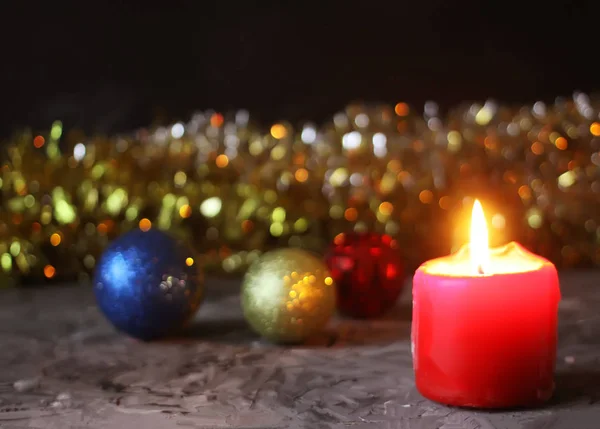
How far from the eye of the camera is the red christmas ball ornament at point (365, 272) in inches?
40.6

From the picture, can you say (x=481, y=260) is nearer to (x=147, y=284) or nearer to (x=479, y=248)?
(x=479, y=248)

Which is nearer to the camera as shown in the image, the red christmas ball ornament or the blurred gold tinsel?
the red christmas ball ornament

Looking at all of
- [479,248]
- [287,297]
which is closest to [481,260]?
[479,248]

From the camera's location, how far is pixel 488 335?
64cm

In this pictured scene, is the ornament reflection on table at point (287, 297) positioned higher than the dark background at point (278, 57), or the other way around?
the dark background at point (278, 57)

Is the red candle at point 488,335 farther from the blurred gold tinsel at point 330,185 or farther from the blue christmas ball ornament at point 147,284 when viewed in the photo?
the blurred gold tinsel at point 330,185

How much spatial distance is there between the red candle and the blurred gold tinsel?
0.70 metres

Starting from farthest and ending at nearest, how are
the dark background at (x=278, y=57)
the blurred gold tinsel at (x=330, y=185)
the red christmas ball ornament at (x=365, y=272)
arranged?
the dark background at (x=278, y=57), the blurred gold tinsel at (x=330, y=185), the red christmas ball ornament at (x=365, y=272)

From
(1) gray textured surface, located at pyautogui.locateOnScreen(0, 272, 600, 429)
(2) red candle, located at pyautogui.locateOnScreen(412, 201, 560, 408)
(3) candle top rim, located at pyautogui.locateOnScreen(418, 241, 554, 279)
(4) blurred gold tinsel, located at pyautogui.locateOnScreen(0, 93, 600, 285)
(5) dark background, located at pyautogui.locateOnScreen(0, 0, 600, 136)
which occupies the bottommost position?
(1) gray textured surface, located at pyautogui.locateOnScreen(0, 272, 600, 429)

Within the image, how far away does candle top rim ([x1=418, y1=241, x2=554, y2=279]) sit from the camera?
0.68 meters

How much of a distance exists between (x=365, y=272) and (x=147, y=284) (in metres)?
0.32

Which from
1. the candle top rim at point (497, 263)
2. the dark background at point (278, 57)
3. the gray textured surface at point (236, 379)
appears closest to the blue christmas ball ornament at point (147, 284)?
the gray textured surface at point (236, 379)

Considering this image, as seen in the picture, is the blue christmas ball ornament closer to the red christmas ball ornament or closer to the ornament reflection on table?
the ornament reflection on table

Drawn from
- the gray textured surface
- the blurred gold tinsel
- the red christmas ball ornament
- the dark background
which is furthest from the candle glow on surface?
the dark background
